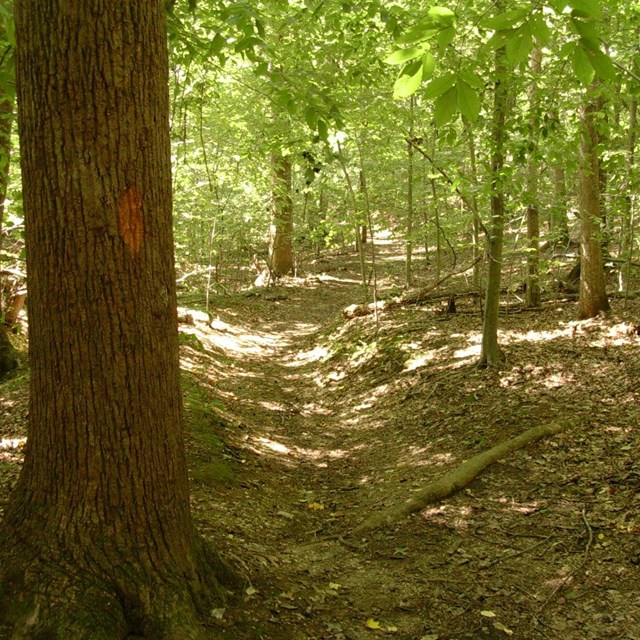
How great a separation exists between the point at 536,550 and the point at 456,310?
8256 millimetres

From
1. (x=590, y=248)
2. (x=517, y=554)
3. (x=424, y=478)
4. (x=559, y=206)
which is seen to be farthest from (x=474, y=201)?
(x=517, y=554)

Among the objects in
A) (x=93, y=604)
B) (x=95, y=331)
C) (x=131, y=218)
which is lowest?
(x=93, y=604)

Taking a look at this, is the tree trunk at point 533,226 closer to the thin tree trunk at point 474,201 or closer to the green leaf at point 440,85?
the thin tree trunk at point 474,201

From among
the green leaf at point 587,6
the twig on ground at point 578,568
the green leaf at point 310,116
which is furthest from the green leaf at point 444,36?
the twig on ground at point 578,568

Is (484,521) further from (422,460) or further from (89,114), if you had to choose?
(89,114)

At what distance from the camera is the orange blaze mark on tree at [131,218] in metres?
2.65

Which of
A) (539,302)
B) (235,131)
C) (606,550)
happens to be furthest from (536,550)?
(235,131)

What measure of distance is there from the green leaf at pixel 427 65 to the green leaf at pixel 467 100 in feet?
0.37

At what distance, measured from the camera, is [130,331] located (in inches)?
107

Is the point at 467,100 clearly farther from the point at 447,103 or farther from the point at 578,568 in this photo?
the point at 578,568

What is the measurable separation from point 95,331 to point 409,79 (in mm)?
1751

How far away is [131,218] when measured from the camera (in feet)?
8.77

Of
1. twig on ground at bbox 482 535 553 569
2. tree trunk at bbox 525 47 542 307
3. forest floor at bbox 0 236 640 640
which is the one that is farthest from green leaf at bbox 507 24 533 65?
tree trunk at bbox 525 47 542 307

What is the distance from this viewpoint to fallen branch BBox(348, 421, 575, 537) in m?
5.13
